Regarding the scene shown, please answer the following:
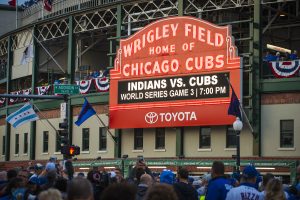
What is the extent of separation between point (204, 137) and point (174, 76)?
374 centimetres

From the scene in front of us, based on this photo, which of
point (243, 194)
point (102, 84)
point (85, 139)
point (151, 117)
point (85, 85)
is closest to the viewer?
point (243, 194)

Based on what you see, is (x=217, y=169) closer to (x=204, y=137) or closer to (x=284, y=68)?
(x=284, y=68)

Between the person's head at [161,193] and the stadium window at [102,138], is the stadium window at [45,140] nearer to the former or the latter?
the stadium window at [102,138]

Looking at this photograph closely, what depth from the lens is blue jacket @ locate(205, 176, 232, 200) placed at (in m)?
11.8

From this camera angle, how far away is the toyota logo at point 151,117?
135 ft

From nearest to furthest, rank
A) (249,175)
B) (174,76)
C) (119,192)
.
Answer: (119,192), (249,175), (174,76)

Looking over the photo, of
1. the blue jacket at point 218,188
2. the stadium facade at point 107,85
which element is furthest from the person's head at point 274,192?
the stadium facade at point 107,85

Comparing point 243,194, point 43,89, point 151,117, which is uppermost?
point 43,89

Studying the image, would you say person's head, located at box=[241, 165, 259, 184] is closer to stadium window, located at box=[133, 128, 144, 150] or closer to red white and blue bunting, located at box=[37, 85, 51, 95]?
stadium window, located at box=[133, 128, 144, 150]

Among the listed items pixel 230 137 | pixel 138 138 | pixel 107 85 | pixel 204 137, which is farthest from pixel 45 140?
pixel 230 137

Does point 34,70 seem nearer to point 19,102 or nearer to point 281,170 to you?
point 19,102

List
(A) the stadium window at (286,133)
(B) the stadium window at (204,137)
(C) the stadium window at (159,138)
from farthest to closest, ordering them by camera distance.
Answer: (C) the stadium window at (159,138)
(B) the stadium window at (204,137)
(A) the stadium window at (286,133)

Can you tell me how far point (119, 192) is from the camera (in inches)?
267

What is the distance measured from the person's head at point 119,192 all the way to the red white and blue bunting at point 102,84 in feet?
124
